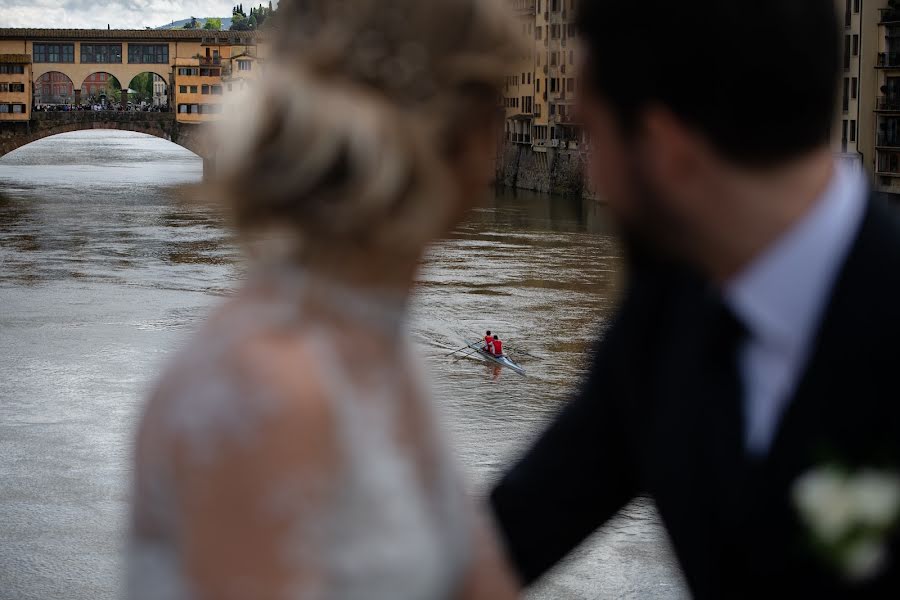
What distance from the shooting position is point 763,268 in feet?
3.84

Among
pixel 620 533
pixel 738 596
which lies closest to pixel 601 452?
pixel 738 596

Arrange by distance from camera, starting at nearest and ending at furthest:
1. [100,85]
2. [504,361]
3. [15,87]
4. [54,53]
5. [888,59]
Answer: [504,361] < [888,59] < [15,87] < [54,53] < [100,85]

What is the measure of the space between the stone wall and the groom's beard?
6567 cm

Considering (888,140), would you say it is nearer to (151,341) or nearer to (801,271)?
(151,341)

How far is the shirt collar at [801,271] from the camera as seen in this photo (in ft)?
3.83

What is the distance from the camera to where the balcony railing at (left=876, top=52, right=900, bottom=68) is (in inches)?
1332

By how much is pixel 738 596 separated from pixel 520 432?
19.7 metres

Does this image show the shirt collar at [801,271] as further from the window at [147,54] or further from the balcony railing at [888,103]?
the window at [147,54]

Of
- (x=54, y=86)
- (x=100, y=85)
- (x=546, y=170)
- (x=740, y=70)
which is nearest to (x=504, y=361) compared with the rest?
(x=740, y=70)

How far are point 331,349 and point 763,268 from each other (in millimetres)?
408

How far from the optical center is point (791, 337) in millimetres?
1185

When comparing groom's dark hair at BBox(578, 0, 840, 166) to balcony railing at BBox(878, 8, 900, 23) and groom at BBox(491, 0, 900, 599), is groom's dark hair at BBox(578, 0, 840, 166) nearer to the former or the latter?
groom at BBox(491, 0, 900, 599)

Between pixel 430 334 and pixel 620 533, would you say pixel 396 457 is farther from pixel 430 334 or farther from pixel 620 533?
pixel 430 334

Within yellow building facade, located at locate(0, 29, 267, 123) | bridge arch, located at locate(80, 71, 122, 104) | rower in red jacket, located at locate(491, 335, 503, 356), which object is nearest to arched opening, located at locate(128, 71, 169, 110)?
bridge arch, located at locate(80, 71, 122, 104)
